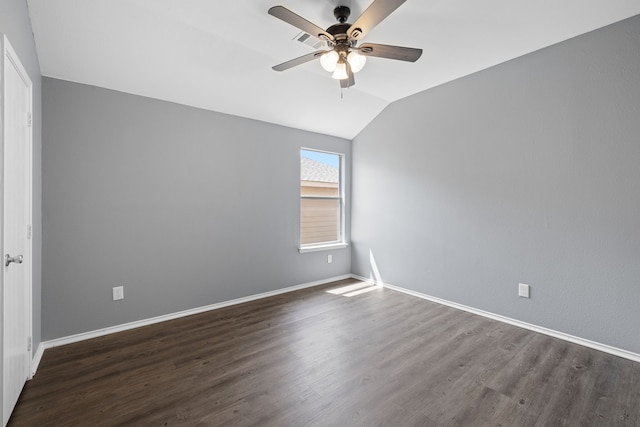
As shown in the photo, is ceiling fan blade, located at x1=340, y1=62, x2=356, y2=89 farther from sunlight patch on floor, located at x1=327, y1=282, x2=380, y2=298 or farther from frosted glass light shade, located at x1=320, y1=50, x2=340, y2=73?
sunlight patch on floor, located at x1=327, y1=282, x2=380, y2=298

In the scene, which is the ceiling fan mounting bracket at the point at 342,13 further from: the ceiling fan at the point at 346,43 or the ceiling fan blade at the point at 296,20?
the ceiling fan blade at the point at 296,20

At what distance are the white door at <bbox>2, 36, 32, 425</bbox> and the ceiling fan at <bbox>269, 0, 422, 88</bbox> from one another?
5.36 feet

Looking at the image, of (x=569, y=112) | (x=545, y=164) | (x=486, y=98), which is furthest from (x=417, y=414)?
(x=486, y=98)

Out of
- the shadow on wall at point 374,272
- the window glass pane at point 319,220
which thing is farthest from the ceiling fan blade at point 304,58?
the shadow on wall at point 374,272

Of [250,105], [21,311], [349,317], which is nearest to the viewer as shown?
[21,311]

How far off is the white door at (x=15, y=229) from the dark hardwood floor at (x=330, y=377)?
0.94 feet

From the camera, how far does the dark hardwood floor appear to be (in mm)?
1690

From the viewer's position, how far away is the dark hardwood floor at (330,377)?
1690 millimetres

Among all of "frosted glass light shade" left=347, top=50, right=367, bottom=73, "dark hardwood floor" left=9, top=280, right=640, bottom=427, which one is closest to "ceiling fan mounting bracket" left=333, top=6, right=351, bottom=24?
"frosted glass light shade" left=347, top=50, right=367, bottom=73

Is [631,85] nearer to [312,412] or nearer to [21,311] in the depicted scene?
[312,412]

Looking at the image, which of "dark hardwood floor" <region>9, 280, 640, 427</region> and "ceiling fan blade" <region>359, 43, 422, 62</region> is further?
"ceiling fan blade" <region>359, 43, 422, 62</region>

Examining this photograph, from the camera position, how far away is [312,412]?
1712mm

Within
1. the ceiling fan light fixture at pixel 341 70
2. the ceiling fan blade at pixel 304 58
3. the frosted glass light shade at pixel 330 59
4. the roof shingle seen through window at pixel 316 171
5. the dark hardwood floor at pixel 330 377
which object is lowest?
the dark hardwood floor at pixel 330 377

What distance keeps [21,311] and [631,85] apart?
4815 mm
